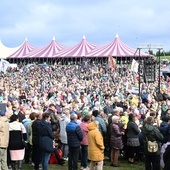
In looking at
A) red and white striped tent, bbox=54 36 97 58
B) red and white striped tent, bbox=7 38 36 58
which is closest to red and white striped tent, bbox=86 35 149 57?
red and white striped tent, bbox=54 36 97 58

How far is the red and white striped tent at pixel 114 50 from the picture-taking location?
42781 millimetres

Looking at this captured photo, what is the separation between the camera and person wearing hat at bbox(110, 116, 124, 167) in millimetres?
9773

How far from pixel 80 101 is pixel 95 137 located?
7.94 m

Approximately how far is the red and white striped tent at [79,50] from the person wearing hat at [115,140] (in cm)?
3493

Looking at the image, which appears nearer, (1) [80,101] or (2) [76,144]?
(2) [76,144]

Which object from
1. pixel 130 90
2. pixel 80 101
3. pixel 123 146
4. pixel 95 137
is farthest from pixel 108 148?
pixel 130 90

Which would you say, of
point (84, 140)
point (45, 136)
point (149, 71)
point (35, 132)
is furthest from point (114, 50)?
point (45, 136)

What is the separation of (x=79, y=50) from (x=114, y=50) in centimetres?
428

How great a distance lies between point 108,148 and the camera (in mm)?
10867

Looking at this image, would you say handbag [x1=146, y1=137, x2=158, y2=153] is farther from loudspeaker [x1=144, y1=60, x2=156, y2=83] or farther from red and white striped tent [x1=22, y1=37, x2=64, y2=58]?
red and white striped tent [x1=22, y1=37, x2=64, y2=58]

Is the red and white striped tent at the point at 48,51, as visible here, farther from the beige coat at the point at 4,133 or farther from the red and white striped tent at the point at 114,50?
the beige coat at the point at 4,133

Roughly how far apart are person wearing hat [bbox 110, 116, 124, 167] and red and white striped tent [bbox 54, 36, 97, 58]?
115 ft

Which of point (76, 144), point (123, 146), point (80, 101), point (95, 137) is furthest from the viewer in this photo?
point (80, 101)

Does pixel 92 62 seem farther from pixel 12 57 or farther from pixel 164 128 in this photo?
pixel 164 128
